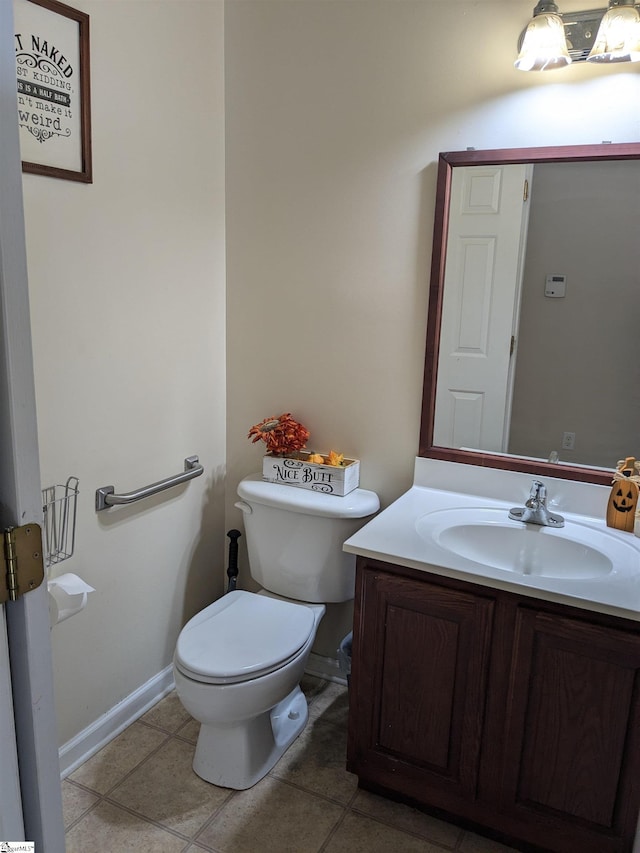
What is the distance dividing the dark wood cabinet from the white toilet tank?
0.38 metres

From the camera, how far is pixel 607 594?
149cm

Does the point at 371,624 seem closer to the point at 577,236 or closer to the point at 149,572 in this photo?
the point at 149,572

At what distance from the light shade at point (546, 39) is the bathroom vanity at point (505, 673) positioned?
115 centimetres

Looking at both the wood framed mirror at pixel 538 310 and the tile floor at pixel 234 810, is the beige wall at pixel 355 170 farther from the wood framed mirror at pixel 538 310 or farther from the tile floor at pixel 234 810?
the tile floor at pixel 234 810

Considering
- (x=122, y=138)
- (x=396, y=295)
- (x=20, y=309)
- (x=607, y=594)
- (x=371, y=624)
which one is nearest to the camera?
(x=20, y=309)

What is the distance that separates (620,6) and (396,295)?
36.7 inches

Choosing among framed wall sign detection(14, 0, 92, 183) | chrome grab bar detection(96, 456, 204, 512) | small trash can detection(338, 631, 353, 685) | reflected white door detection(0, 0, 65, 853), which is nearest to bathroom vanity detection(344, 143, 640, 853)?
small trash can detection(338, 631, 353, 685)

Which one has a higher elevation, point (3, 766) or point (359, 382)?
point (359, 382)

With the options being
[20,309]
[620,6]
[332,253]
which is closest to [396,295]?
[332,253]

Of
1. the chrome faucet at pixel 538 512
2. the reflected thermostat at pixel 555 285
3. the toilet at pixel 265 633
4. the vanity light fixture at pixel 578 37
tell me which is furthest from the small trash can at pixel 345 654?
the vanity light fixture at pixel 578 37

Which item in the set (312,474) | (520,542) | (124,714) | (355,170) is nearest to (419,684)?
(520,542)

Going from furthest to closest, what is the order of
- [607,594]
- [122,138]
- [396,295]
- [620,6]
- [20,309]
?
1. [396,295]
2. [122,138]
3. [620,6]
4. [607,594]
5. [20,309]

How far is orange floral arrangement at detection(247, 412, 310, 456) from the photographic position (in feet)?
7.50

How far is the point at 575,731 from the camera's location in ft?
5.10
